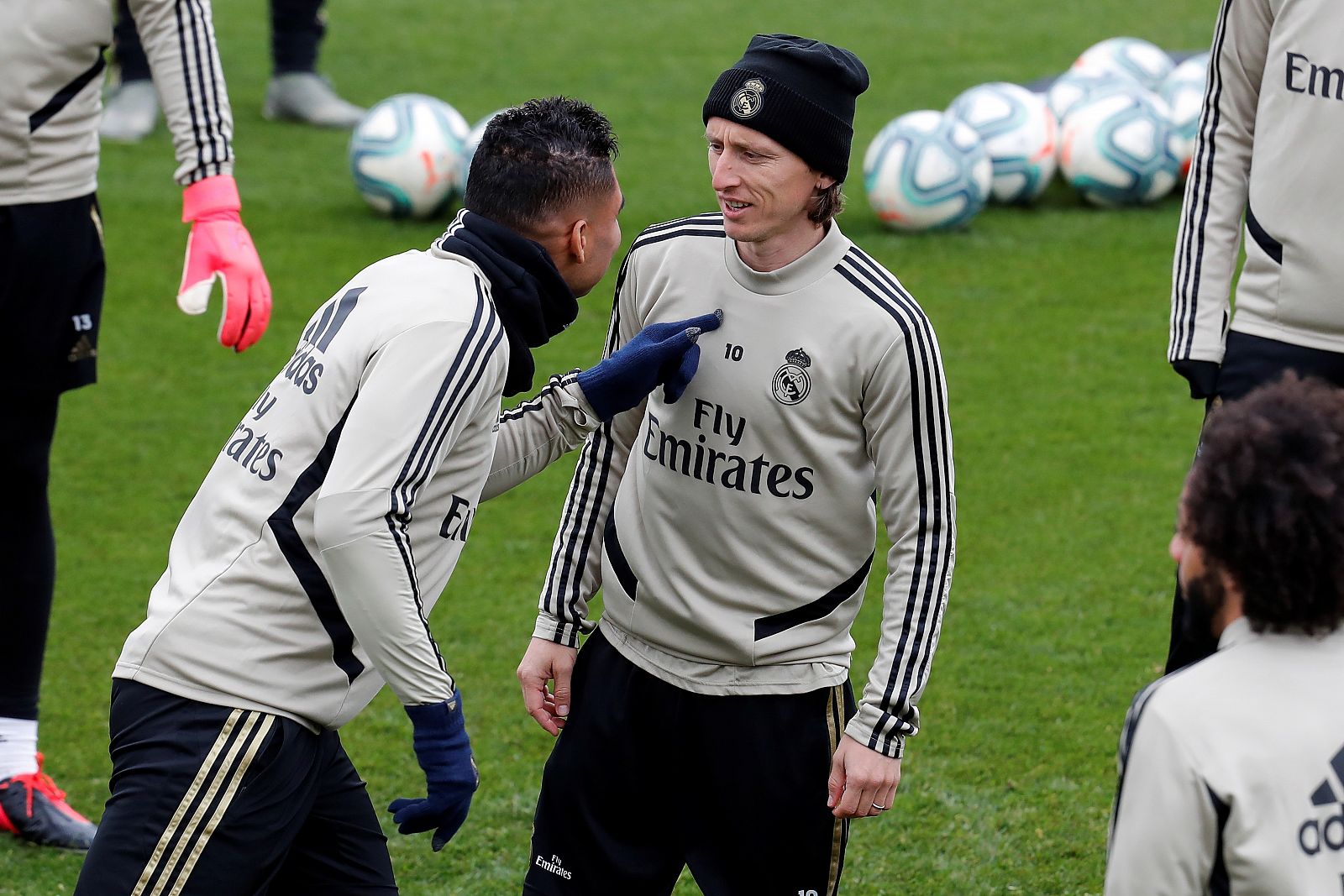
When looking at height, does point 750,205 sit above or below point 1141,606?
above

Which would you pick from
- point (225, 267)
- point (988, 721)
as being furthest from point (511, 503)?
point (225, 267)

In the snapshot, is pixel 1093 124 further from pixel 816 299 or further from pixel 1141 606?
pixel 816 299

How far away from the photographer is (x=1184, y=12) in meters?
16.0

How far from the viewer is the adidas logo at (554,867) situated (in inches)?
134

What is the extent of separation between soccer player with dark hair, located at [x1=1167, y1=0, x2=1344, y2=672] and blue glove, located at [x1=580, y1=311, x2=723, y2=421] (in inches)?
40.4

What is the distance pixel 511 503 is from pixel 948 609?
196 cm

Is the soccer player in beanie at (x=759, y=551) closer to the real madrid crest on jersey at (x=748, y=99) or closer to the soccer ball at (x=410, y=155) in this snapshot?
the real madrid crest on jersey at (x=748, y=99)

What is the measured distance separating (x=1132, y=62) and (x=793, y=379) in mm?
9254

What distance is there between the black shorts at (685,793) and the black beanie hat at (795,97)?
104cm

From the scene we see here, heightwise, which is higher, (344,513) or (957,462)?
(344,513)

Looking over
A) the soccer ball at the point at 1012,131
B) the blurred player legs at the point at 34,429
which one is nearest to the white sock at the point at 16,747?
the blurred player legs at the point at 34,429

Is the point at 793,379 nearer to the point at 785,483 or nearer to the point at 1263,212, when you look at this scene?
the point at 785,483

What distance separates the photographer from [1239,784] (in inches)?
81.0

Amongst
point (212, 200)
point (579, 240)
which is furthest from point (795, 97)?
point (212, 200)
